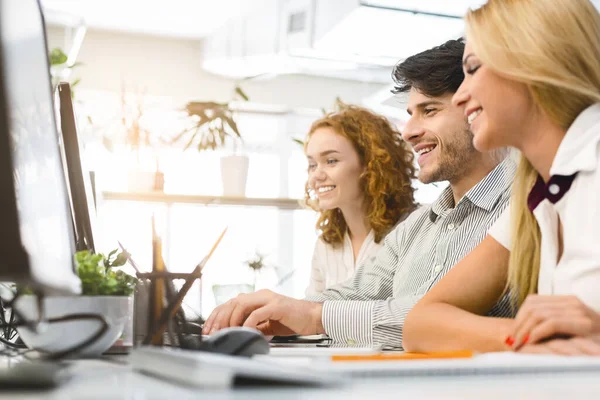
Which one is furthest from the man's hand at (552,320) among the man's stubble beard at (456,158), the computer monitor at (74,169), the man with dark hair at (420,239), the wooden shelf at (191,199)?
the wooden shelf at (191,199)

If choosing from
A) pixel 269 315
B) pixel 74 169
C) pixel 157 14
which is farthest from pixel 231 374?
pixel 157 14

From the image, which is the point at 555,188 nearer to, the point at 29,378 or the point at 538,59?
the point at 538,59

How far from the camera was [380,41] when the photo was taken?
462 cm

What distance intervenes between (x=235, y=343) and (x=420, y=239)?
126 centimetres

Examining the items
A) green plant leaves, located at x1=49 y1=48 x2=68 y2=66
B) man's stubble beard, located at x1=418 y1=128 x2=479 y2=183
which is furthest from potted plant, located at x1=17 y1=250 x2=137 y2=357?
green plant leaves, located at x1=49 y1=48 x2=68 y2=66

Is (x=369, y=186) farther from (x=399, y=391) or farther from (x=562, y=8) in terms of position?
(x=399, y=391)

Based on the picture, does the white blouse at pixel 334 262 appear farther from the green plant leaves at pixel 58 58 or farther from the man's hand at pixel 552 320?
the man's hand at pixel 552 320

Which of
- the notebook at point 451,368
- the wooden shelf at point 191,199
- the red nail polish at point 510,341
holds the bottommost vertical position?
the red nail polish at point 510,341

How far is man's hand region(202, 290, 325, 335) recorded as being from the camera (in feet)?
5.25

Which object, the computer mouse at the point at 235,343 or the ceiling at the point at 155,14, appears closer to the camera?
the computer mouse at the point at 235,343

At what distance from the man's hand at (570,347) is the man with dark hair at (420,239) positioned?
0.50 m

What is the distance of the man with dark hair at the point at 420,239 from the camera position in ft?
5.30

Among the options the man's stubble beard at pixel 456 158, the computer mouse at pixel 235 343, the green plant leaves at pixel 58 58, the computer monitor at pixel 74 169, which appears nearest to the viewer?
the computer mouse at pixel 235 343

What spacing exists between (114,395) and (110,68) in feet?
20.6
